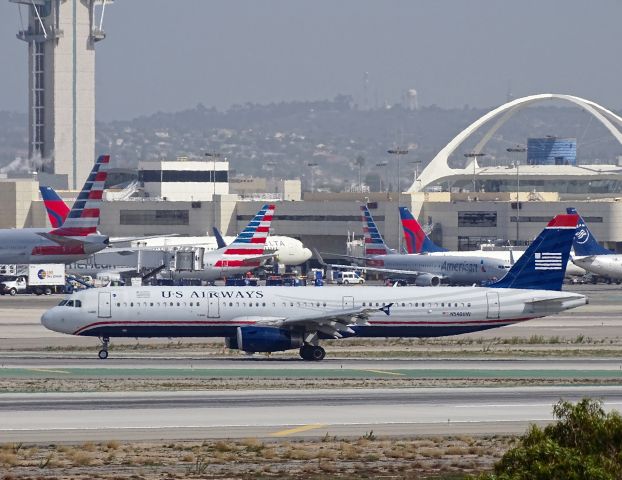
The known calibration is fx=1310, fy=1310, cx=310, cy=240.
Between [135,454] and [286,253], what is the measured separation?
122983 millimetres

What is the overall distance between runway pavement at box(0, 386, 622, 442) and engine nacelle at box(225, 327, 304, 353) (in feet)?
40.1

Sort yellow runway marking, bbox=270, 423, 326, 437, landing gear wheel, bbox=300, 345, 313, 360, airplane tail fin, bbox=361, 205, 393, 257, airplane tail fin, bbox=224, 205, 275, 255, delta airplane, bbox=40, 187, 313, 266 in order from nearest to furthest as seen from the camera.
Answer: yellow runway marking, bbox=270, 423, 326, 437 → landing gear wheel, bbox=300, 345, 313, 360 → airplane tail fin, bbox=224, 205, 275, 255 → delta airplane, bbox=40, 187, 313, 266 → airplane tail fin, bbox=361, 205, 393, 257

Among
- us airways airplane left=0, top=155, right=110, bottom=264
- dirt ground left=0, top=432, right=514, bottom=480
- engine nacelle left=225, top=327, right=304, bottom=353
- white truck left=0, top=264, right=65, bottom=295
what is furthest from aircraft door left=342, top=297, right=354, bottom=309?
white truck left=0, top=264, right=65, bottom=295

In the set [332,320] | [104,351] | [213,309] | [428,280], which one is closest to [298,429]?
[332,320]

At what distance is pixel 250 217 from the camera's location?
18075 centimetres

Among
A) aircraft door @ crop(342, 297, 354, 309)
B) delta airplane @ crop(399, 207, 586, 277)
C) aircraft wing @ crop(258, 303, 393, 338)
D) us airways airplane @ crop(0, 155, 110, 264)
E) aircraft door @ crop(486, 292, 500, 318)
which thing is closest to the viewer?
aircraft wing @ crop(258, 303, 393, 338)

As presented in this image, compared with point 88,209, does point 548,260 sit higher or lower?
lower

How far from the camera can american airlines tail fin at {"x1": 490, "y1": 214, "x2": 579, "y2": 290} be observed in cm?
6512

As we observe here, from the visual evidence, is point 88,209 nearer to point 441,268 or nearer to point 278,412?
point 441,268

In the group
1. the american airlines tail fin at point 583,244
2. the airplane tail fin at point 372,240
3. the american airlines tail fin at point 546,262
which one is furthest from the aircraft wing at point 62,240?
the american airlines tail fin at point 546,262

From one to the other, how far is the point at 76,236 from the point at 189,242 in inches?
1260

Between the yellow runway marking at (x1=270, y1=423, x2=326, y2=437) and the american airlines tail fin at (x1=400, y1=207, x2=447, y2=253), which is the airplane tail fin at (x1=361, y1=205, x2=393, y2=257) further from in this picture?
the yellow runway marking at (x1=270, y1=423, x2=326, y2=437)

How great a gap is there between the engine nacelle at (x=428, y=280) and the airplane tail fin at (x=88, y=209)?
3477 cm

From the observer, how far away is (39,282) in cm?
12150
